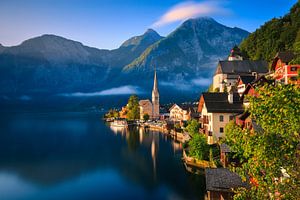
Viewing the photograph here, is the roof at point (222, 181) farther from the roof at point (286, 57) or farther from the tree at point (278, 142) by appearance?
the roof at point (286, 57)

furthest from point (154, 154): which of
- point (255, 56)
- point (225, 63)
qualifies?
point (255, 56)

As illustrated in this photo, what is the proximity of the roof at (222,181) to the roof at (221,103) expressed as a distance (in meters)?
23.7

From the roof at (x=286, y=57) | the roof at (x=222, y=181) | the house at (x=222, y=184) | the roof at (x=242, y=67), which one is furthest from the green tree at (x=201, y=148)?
the roof at (x=242, y=67)

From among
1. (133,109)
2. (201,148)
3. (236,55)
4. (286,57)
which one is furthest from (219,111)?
(133,109)

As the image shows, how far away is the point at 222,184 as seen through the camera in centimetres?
2717

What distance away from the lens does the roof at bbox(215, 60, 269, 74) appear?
313 feet

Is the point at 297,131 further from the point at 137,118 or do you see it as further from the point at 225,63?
the point at 137,118

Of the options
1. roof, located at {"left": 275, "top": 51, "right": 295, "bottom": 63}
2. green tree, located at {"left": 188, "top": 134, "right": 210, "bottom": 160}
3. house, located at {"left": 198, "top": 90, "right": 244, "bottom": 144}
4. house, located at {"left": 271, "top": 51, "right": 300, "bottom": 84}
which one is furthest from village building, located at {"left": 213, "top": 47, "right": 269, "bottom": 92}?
green tree, located at {"left": 188, "top": 134, "right": 210, "bottom": 160}

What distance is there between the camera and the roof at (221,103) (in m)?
51.8

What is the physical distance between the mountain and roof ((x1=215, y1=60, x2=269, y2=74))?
802 cm

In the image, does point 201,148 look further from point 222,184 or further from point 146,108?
point 146,108

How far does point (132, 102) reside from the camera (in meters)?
149

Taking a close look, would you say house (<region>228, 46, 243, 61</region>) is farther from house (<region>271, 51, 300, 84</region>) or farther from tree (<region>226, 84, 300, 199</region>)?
tree (<region>226, 84, 300, 199</region>)

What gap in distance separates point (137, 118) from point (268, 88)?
458 ft
